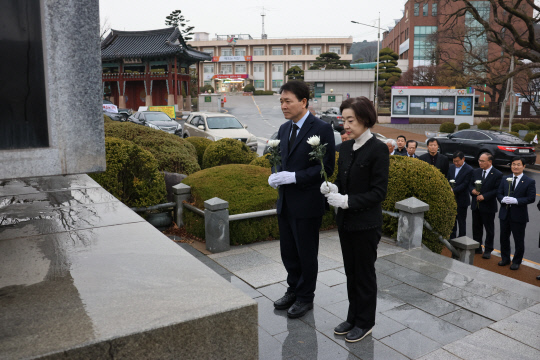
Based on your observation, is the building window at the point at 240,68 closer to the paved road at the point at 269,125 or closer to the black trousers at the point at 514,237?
the paved road at the point at 269,125

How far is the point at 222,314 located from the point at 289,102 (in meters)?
2.20

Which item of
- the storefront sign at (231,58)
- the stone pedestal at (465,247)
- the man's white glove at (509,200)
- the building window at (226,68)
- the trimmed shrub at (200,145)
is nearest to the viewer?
the stone pedestal at (465,247)

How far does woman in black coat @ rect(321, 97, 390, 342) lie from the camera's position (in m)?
3.65

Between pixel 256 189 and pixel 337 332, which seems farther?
pixel 256 189

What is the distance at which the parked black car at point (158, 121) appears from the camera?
938 inches

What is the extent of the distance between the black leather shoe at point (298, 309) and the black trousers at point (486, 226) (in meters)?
4.77

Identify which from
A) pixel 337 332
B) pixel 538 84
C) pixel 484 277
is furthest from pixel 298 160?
pixel 538 84

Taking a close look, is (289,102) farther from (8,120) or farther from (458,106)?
(458,106)

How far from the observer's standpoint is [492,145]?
17.8 meters

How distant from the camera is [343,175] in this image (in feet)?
12.7

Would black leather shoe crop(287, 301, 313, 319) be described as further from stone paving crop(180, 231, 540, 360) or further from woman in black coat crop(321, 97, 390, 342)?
woman in black coat crop(321, 97, 390, 342)

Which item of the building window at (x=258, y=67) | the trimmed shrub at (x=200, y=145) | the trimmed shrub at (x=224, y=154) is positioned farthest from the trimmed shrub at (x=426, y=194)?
the building window at (x=258, y=67)

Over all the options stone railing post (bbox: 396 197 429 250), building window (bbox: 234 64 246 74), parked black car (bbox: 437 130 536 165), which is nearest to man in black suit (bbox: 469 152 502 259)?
stone railing post (bbox: 396 197 429 250)

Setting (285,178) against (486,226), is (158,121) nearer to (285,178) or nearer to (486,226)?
(486,226)
